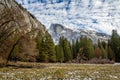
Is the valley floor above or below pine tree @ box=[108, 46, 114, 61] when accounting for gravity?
above

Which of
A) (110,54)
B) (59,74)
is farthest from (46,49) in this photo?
(59,74)

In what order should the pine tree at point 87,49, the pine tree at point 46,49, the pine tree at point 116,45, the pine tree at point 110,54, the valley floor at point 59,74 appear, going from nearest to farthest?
1. the valley floor at point 59,74
2. the pine tree at point 46,49
3. the pine tree at point 87,49
4. the pine tree at point 110,54
5. the pine tree at point 116,45

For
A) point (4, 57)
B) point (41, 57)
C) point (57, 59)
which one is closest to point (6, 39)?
point (4, 57)

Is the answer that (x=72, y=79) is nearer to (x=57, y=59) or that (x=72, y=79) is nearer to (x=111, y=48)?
(x=57, y=59)

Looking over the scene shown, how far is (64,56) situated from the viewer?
9081 cm

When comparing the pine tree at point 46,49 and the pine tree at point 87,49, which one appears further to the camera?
the pine tree at point 87,49

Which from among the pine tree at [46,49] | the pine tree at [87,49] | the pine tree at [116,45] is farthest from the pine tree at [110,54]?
the pine tree at [46,49]

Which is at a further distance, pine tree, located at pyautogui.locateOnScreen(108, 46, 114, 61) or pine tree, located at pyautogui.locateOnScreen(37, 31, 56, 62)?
pine tree, located at pyautogui.locateOnScreen(108, 46, 114, 61)

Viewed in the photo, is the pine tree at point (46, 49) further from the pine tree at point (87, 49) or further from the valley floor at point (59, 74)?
the valley floor at point (59, 74)

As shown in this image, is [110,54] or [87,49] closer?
[87,49]

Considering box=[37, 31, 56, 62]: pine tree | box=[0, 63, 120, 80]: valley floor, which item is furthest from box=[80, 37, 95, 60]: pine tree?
box=[0, 63, 120, 80]: valley floor

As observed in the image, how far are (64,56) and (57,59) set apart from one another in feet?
26.5

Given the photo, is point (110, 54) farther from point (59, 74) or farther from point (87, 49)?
point (59, 74)

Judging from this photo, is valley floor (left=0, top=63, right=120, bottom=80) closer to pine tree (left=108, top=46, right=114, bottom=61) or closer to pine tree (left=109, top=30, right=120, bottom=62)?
pine tree (left=108, top=46, right=114, bottom=61)
